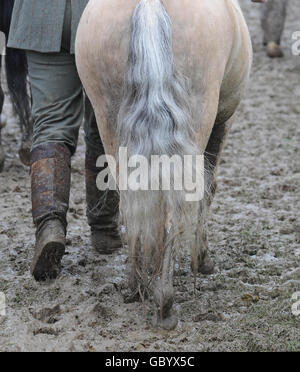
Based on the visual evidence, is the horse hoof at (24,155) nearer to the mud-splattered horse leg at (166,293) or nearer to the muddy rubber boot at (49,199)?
the muddy rubber boot at (49,199)

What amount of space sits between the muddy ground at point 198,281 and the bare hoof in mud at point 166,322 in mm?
24

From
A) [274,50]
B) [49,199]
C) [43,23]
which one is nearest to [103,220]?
[49,199]

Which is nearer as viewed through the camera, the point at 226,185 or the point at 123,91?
the point at 123,91

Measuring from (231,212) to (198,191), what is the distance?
5.25 ft

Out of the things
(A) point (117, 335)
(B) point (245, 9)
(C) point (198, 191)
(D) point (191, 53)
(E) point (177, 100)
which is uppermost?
(D) point (191, 53)

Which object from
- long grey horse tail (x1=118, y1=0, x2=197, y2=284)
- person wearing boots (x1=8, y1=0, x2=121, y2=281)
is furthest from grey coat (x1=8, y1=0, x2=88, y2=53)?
long grey horse tail (x1=118, y1=0, x2=197, y2=284)

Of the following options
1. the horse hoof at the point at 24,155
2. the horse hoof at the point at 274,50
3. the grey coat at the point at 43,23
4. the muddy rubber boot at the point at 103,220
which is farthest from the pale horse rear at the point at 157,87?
the horse hoof at the point at 274,50

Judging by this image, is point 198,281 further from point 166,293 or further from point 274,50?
point 274,50

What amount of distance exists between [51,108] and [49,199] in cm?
40

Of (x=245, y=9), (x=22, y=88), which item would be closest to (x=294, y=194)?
(x=22, y=88)

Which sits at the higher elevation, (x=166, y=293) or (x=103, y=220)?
(x=166, y=293)

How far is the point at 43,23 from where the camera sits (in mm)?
2844
